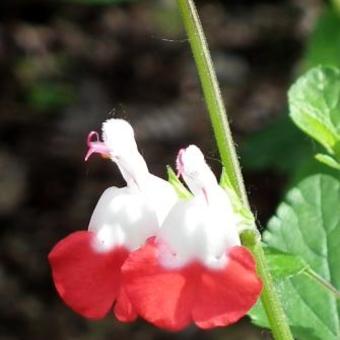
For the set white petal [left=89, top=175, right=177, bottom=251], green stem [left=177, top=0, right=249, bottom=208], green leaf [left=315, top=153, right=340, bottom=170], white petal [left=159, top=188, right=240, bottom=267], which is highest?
green stem [left=177, top=0, right=249, bottom=208]

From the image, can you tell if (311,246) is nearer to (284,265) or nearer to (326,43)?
(284,265)

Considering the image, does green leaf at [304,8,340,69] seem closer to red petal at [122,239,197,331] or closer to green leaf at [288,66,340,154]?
green leaf at [288,66,340,154]

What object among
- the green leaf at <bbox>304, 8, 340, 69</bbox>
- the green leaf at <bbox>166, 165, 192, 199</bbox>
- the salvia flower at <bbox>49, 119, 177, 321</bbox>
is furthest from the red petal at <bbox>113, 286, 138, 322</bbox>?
the green leaf at <bbox>304, 8, 340, 69</bbox>

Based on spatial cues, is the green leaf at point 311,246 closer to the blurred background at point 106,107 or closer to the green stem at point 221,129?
the green stem at point 221,129

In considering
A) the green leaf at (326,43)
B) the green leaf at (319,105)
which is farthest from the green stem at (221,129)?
the green leaf at (326,43)

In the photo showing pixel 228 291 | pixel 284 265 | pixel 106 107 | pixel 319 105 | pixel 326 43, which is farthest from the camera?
pixel 106 107

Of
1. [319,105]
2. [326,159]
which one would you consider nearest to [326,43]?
[319,105]
